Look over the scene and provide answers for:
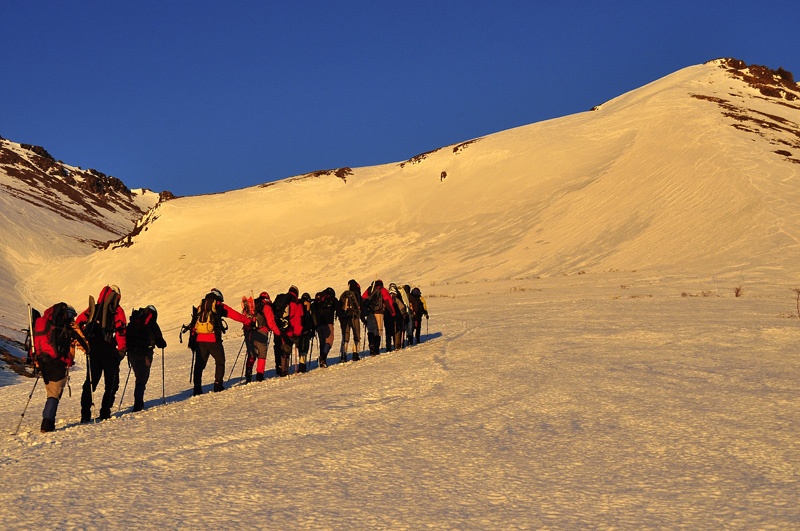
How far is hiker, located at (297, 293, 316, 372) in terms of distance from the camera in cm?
1479

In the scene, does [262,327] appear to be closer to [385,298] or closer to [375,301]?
[375,301]

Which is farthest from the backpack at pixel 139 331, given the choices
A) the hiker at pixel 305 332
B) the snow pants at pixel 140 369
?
the hiker at pixel 305 332

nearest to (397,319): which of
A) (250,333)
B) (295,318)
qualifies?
(295,318)

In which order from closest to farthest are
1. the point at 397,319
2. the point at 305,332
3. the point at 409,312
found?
the point at 305,332
the point at 397,319
the point at 409,312

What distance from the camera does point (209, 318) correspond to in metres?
12.5

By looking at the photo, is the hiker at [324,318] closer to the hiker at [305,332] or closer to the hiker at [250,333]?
the hiker at [305,332]

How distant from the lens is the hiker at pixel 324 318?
1542 centimetres

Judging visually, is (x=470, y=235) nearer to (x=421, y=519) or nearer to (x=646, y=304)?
(x=646, y=304)

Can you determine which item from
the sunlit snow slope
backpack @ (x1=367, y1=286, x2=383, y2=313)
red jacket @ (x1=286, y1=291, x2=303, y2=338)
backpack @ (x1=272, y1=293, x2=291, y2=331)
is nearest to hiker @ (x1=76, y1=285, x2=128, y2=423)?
backpack @ (x1=272, y1=293, x2=291, y2=331)

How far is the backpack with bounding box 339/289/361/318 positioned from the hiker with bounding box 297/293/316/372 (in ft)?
2.85

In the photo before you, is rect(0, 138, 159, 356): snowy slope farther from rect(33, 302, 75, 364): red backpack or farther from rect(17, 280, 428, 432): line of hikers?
rect(33, 302, 75, 364): red backpack

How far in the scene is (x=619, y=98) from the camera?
75.6 meters

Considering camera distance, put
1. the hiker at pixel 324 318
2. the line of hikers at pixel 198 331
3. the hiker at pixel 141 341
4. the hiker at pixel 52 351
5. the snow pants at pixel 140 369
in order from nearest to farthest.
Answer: the hiker at pixel 52 351
the line of hikers at pixel 198 331
the snow pants at pixel 140 369
the hiker at pixel 141 341
the hiker at pixel 324 318

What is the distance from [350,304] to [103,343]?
239 inches
